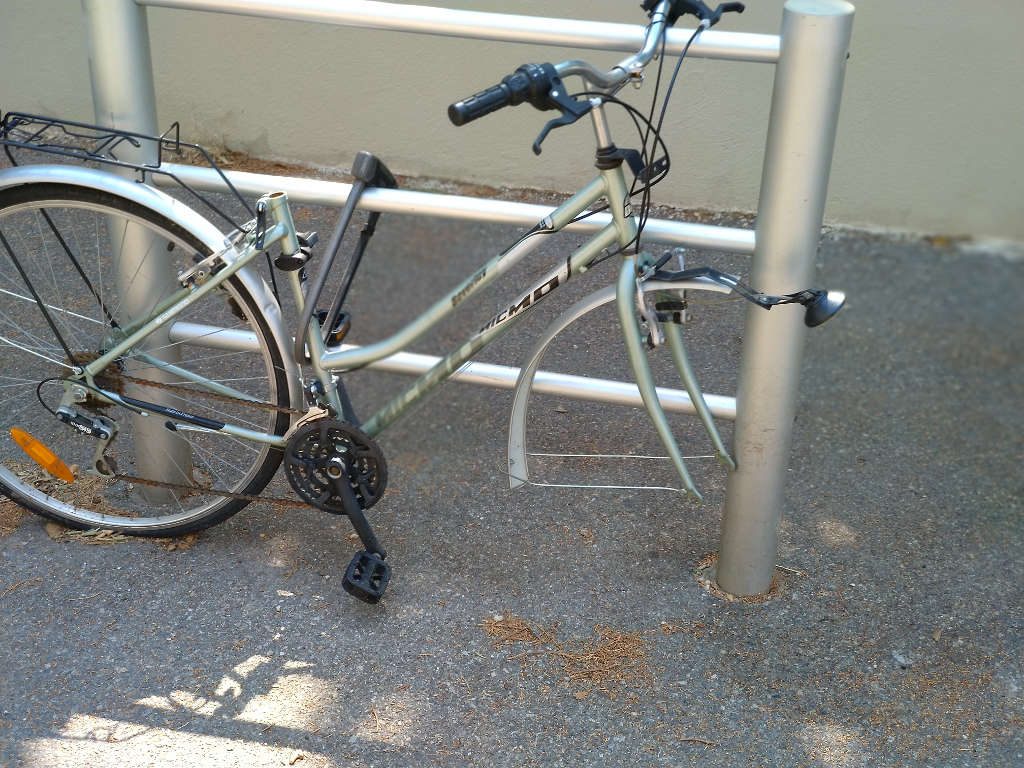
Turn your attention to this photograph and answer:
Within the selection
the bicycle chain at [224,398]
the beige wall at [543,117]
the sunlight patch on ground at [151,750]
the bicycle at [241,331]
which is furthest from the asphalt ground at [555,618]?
the beige wall at [543,117]

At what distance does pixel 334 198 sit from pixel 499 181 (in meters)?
2.34

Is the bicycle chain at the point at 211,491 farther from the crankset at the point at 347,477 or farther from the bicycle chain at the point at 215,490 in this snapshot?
the crankset at the point at 347,477

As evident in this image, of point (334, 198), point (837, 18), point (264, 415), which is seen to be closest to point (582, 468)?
point (264, 415)

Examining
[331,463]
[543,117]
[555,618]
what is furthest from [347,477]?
[543,117]

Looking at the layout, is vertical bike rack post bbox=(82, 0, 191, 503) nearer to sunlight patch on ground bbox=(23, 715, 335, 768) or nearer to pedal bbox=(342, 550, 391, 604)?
pedal bbox=(342, 550, 391, 604)

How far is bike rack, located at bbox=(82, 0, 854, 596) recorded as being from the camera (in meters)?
2.12

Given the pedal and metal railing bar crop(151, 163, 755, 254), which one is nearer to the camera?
metal railing bar crop(151, 163, 755, 254)

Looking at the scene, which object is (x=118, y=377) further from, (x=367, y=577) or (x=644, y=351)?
(x=644, y=351)

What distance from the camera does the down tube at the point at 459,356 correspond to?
2252 mm

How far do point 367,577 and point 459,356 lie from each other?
23.2 inches

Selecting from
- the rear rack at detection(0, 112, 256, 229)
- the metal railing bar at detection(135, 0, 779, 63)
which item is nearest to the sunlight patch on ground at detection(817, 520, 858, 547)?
the metal railing bar at detection(135, 0, 779, 63)

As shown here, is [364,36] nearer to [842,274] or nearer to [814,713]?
[842,274]

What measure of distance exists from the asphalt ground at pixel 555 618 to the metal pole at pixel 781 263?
201 mm

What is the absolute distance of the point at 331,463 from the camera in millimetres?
2574
